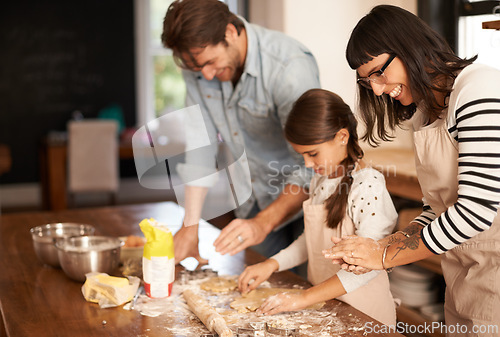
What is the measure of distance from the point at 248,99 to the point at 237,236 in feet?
1.58

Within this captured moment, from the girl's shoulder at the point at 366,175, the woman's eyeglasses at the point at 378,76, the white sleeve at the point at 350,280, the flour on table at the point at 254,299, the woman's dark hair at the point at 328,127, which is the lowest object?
the flour on table at the point at 254,299

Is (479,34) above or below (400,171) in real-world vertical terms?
above

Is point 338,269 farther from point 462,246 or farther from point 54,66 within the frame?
point 54,66

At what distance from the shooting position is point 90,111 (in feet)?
20.6

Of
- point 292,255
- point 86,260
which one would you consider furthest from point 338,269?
point 86,260

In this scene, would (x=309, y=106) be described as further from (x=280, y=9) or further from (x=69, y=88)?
(x=69, y=88)

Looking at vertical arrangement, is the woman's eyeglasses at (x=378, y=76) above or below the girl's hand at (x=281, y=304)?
above

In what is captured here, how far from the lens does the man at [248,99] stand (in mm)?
1577

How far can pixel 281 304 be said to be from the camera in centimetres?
124

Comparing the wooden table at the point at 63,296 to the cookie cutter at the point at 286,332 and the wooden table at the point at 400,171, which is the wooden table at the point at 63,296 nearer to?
the cookie cutter at the point at 286,332

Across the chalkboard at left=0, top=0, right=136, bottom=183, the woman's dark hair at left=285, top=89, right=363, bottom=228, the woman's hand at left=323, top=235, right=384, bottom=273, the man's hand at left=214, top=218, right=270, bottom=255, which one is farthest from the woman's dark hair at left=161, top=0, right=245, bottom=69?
the chalkboard at left=0, top=0, right=136, bottom=183

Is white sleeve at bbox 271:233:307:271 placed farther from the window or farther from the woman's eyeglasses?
the window

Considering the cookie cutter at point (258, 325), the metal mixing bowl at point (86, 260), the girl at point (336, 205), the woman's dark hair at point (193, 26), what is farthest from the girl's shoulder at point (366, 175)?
the metal mixing bowl at point (86, 260)

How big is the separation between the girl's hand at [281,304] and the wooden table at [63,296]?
0.09 m
